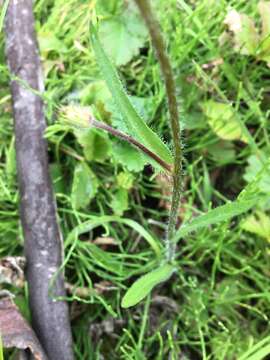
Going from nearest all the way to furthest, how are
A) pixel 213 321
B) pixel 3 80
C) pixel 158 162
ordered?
pixel 158 162 → pixel 213 321 → pixel 3 80

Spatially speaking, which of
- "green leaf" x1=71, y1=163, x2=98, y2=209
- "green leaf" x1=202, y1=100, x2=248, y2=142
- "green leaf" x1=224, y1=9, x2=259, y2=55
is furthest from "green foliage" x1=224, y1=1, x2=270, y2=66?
"green leaf" x1=71, y1=163, x2=98, y2=209

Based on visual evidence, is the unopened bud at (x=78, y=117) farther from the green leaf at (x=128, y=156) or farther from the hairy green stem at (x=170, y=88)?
the green leaf at (x=128, y=156)

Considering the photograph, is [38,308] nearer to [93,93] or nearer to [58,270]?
[58,270]

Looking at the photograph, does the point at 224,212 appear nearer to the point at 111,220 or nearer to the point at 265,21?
the point at 111,220

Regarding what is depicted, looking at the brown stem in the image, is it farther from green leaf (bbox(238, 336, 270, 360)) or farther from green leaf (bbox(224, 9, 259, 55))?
green leaf (bbox(224, 9, 259, 55))

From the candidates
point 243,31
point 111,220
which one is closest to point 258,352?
point 111,220

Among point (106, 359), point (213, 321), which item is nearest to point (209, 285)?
point (213, 321)
